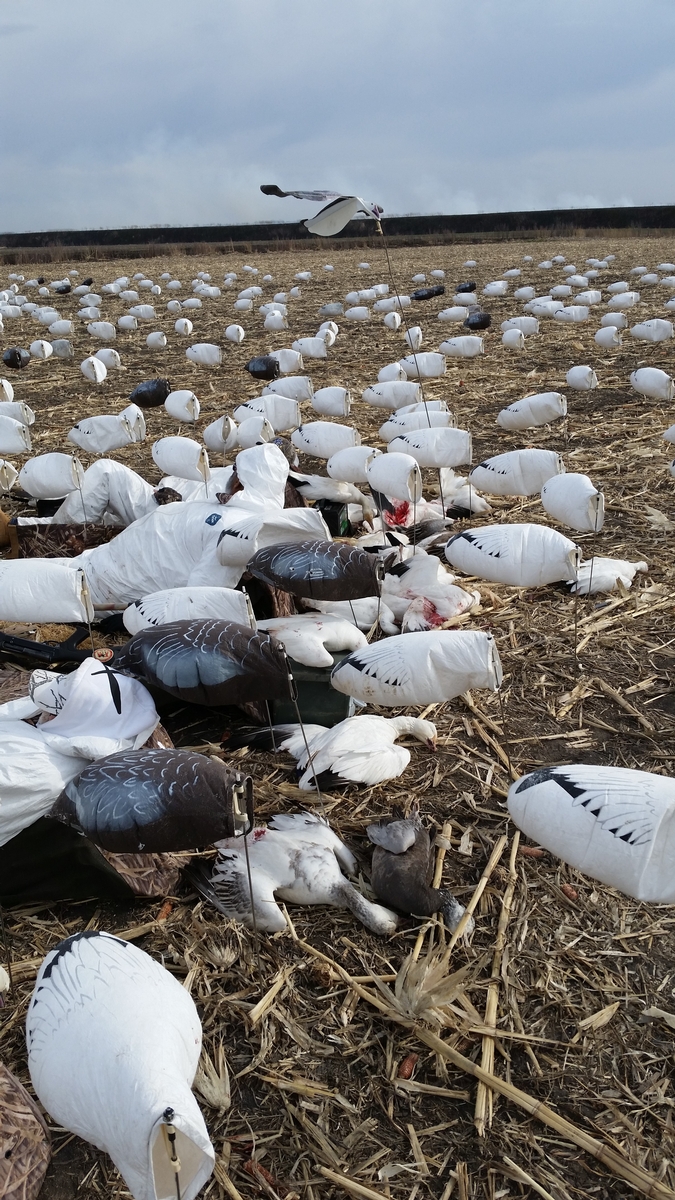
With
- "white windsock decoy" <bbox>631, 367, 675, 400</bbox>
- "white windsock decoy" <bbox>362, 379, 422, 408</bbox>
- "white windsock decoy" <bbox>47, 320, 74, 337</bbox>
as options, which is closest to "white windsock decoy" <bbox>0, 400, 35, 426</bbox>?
"white windsock decoy" <bbox>362, 379, 422, 408</bbox>

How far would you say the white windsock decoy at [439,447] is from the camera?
16.1ft

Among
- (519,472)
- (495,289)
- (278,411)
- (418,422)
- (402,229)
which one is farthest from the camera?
(402,229)

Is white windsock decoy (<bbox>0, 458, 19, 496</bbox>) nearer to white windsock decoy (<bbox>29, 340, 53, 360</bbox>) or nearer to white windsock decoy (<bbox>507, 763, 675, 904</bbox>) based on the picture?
white windsock decoy (<bbox>507, 763, 675, 904</bbox>)

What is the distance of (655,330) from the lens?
10188 millimetres

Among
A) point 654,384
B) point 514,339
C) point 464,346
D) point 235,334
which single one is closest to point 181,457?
point 654,384

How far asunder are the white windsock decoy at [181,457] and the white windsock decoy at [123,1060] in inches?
141

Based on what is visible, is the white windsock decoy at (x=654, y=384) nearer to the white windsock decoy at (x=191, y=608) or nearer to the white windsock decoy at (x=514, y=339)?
the white windsock decoy at (x=514, y=339)

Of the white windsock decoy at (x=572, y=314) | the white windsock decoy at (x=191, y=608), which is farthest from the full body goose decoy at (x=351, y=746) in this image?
the white windsock decoy at (x=572, y=314)

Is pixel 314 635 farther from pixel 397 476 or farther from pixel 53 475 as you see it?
pixel 53 475

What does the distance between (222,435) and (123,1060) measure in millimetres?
5092

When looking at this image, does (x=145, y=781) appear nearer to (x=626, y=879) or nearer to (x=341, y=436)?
(x=626, y=879)

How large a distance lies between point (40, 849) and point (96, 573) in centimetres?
204

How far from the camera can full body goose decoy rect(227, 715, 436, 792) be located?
303 cm

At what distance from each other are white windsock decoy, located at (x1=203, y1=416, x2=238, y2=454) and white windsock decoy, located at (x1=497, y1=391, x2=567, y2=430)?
2032 millimetres
